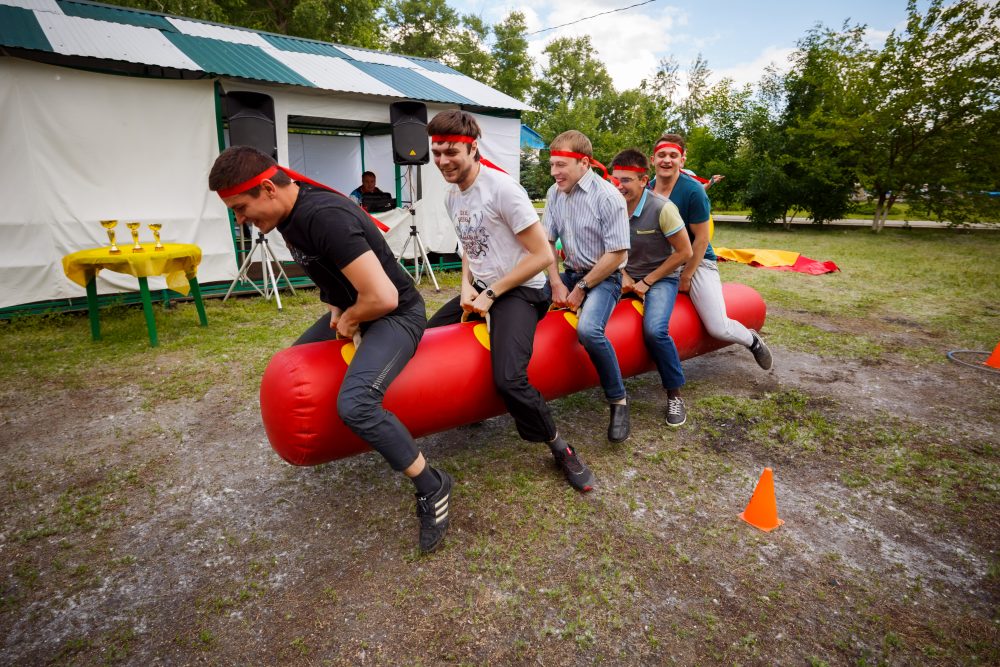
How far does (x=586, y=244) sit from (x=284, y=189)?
190cm

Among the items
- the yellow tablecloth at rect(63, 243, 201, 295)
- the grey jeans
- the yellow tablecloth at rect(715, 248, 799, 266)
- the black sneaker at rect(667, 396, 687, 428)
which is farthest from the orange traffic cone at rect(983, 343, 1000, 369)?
the yellow tablecloth at rect(63, 243, 201, 295)

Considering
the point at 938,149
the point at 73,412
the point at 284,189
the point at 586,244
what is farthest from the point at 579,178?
the point at 938,149

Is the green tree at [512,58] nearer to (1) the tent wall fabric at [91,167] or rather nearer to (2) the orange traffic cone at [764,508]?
(1) the tent wall fabric at [91,167]

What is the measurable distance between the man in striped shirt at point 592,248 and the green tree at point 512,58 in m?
42.7

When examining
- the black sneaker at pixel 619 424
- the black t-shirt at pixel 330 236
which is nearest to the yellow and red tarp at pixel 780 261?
the black sneaker at pixel 619 424

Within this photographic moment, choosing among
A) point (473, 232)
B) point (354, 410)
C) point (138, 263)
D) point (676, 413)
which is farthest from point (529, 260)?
point (138, 263)

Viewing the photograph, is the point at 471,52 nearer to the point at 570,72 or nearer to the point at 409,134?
the point at 570,72

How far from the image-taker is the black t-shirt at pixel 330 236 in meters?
2.06

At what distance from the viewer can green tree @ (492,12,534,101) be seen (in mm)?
42219

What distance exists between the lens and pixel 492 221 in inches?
108

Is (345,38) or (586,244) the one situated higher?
(345,38)

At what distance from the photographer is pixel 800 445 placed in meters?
3.32

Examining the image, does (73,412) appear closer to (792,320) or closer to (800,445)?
(800,445)

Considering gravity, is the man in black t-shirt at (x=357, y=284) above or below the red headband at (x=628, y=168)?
below
